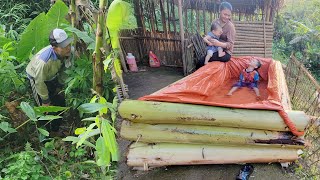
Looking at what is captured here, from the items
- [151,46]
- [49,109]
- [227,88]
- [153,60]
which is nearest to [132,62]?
[153,60]

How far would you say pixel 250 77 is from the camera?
16.8 feet

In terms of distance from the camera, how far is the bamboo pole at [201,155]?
3281mm

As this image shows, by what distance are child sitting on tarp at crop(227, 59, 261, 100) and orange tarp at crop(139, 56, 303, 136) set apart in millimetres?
76

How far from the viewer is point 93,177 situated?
10.8ft

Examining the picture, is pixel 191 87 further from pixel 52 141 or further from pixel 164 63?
pixel 164 63

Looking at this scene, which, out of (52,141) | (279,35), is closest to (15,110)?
(52,141)

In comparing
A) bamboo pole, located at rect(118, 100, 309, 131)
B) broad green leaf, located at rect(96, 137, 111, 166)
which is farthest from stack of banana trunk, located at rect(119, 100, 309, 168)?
broad green leaf, located at rect(96, 137, 111, 166)

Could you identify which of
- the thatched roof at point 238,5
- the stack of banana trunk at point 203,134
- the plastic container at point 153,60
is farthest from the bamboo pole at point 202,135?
the thatched roof at point 238,5

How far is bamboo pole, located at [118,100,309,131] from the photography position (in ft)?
10.4

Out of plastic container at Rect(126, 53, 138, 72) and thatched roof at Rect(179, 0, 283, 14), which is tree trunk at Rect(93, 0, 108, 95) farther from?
thatched roof at Rect(179, 0, 283, 14)

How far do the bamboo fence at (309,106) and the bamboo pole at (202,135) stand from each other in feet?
1.49

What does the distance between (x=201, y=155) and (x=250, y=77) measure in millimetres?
2288

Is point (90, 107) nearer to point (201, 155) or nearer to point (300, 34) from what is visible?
point (201, 155)

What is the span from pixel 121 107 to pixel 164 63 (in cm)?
364
